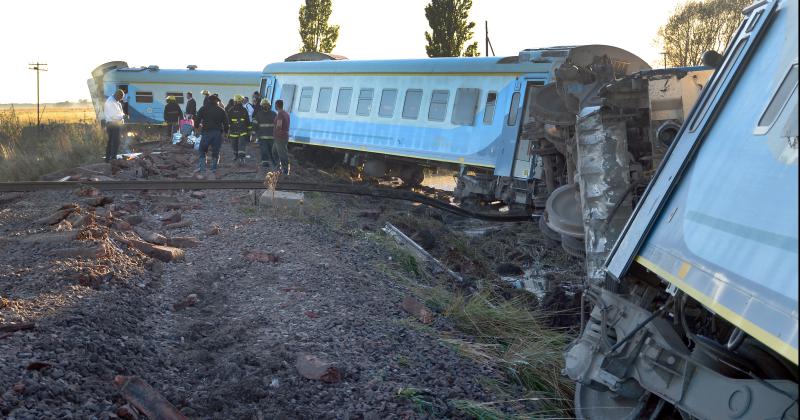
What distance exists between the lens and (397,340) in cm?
631

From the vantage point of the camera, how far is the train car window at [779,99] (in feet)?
10.6

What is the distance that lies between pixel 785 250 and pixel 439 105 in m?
14.9

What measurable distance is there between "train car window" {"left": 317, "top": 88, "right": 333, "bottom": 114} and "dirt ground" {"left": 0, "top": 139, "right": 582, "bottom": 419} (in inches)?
371

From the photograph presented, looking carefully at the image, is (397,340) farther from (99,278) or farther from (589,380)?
(99,278)

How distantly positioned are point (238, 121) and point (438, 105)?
4802mm

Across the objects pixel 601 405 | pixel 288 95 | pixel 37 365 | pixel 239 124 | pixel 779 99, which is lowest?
pixel 239 124

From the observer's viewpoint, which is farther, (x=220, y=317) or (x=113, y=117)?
(x=113, y=117)

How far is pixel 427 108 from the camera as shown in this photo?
1764 cm

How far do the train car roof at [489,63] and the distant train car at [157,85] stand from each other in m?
10.4

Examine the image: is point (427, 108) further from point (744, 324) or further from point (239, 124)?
point (744, 324)

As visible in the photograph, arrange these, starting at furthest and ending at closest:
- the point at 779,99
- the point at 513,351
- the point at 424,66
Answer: the point at 424,66 → the point at 513,351 → the point at 779,99

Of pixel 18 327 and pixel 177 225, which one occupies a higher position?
pixel 18 327

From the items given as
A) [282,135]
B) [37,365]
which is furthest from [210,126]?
[37,365]

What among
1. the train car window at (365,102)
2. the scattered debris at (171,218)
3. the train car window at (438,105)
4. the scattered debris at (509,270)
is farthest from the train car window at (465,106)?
the scattered debris at (171,218)
